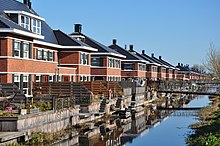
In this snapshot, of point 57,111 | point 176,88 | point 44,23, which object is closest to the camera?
point 57,111

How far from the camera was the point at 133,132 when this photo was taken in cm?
2992

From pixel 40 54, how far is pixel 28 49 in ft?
19.5

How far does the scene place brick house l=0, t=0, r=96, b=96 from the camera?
26.8m

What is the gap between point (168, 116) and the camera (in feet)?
137

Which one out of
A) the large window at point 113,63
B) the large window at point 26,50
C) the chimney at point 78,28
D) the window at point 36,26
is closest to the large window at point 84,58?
the large window at point 113,63

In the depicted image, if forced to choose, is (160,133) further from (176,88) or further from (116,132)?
(176,88)

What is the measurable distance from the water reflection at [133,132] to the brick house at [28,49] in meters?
4.86

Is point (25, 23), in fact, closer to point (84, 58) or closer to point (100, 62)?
point (84, 58)

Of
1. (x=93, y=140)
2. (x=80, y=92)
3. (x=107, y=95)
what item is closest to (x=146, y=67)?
(x=107, y=95)

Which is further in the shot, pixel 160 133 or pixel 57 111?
pixel 160 133

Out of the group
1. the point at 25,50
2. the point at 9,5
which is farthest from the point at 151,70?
the point at 25,50

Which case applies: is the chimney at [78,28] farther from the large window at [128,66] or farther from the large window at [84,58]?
the large window at [128,66]

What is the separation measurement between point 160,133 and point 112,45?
141 feet

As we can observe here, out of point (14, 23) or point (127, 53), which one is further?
point (127, 53)
